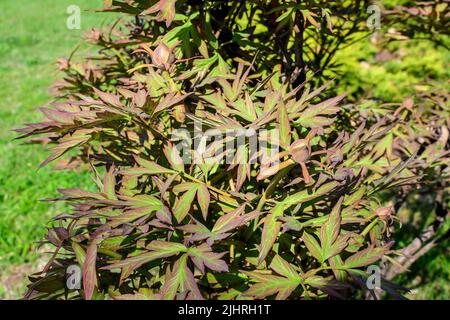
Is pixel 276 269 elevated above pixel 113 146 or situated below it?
below

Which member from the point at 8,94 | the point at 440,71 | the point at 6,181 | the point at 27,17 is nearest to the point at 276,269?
the point at 6,181

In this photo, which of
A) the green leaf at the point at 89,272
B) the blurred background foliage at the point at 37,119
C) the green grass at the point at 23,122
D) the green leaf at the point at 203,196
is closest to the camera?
the green leaf at the point at 89,272

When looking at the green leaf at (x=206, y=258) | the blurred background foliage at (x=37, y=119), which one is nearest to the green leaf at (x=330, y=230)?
the green leaf at (x=206, y=258)

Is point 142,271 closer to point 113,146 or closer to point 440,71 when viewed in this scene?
point 113,146

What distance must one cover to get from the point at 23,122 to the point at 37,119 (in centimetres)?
29

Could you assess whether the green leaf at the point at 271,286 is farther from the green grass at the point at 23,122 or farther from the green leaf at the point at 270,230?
the green grass at the point at 23,122

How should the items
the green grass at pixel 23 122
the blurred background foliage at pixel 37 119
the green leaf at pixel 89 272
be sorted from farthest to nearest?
the green grass at pixel 23 122 < the blurred background foliage at pixel 37 119 < the green leaf at pixel 89 272

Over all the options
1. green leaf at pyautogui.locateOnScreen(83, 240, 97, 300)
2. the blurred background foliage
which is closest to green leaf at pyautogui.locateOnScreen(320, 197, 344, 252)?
green leaf at pyautogui.locateOnScreen(83, 240, 97, 300)

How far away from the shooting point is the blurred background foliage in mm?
3363

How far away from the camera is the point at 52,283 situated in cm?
122

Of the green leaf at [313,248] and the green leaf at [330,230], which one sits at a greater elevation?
the green leaf at [330,230]

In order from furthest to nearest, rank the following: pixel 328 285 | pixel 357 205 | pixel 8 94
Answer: pixel 8 94 → pixel 357 205 → pixel 328 285

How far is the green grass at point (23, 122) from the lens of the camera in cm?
357
